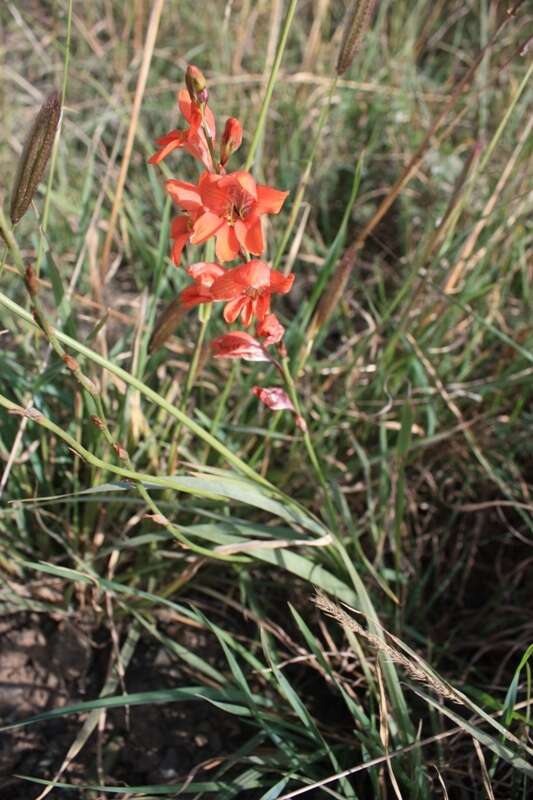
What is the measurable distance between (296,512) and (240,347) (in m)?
0.30

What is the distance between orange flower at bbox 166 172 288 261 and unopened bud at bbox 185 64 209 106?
0.09m

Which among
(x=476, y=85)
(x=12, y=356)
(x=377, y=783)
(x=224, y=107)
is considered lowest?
(x=377, y=783)

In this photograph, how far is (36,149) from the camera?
86 centimetres

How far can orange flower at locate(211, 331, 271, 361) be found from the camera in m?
1.07

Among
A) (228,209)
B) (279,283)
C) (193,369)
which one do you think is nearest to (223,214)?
(228,209)

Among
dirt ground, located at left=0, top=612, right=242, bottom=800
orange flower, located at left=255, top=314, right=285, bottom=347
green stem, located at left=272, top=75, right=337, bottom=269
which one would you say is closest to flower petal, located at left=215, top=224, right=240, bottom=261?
orange flower, located at left=255, top=314, right=285, bottom=347

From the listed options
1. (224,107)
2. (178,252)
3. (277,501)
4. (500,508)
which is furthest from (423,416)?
(224,107)

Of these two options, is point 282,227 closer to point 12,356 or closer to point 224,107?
point 224,107

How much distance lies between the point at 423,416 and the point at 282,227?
2.10ft

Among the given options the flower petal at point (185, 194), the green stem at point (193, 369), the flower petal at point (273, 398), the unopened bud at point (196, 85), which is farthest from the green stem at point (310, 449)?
the unopened bud at point (196, 85)

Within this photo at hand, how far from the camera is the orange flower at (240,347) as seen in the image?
3.50 feet

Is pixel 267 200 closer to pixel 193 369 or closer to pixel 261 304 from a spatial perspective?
pixel 261 304

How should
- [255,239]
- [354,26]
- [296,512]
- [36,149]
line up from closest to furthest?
1. [36,149]
2. [255,239]
3. [354,26]
4. [296,512]

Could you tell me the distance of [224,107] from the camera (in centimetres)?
222
